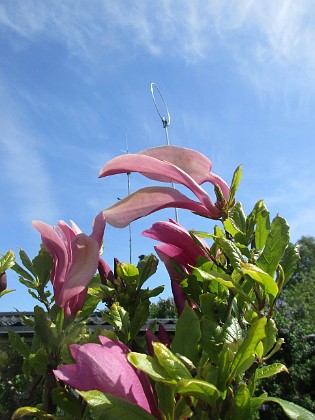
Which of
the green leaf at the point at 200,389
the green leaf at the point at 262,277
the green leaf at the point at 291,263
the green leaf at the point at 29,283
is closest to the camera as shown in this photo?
the green leaf at the point at 200,389

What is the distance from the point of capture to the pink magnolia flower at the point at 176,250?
2.81ft

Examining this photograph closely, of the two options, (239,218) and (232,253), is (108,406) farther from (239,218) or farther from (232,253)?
(239,218)

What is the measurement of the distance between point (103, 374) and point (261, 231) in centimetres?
33

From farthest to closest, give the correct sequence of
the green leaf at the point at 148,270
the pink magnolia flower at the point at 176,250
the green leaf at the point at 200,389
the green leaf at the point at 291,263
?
the green leaf at the point at 148,270, the pink magnolia flower at the point at 176,250, the green leaf at the point at 291,263, the green leaf at the point at 200,389

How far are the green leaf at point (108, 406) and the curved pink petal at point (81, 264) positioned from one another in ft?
0.93

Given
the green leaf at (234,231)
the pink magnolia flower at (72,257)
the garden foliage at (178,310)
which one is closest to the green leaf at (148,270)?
the garden foliage at (178,310)

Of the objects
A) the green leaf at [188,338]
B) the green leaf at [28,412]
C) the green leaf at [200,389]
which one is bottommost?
the green leaf at [28,412]

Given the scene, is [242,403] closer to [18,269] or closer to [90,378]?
[90,378]

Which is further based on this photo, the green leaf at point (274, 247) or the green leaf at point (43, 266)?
the green leaf at point (43, 266)

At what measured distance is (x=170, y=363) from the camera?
577 mm

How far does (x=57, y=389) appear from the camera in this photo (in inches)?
30.2

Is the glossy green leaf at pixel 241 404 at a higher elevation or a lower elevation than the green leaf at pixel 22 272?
lower

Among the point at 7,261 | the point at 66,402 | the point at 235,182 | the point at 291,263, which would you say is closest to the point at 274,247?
the point at 291,263

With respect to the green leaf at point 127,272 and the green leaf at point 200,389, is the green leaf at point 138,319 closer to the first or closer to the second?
the green leaf at point 127,272
